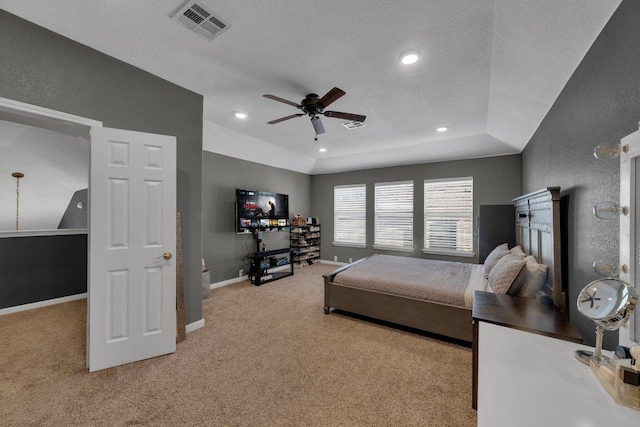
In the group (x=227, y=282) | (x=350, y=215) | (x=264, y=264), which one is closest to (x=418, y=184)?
(x=350, y=215)

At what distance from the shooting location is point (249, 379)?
209cm

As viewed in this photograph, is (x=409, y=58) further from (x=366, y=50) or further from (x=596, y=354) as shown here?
(x=596, y=354)

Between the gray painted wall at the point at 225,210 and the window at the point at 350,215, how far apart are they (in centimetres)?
187

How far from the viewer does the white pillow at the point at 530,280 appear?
2.16 metres

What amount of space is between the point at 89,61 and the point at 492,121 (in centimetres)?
471

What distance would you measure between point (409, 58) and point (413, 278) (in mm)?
2400

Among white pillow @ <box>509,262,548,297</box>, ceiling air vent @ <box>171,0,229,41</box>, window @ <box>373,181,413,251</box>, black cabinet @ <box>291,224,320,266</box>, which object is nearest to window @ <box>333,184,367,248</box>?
window @ <box>373,181,413,251</box>

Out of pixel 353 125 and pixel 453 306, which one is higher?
pixel 353 125

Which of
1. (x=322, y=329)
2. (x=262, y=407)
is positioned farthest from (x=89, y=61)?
(x=322, y=329)

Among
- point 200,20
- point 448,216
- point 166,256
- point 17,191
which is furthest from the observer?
point 448,216

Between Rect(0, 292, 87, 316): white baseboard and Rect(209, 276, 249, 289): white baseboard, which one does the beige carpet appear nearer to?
Rect(0, 292, 87, 316): white baseboard

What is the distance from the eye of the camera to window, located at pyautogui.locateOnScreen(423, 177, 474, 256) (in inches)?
206

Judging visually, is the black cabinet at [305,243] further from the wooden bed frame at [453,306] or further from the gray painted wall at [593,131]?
the gray painted wall at [593,131]

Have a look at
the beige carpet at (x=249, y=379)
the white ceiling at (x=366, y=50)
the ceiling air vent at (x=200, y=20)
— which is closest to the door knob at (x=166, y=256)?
the beige carpet at (x=249, y=379)
